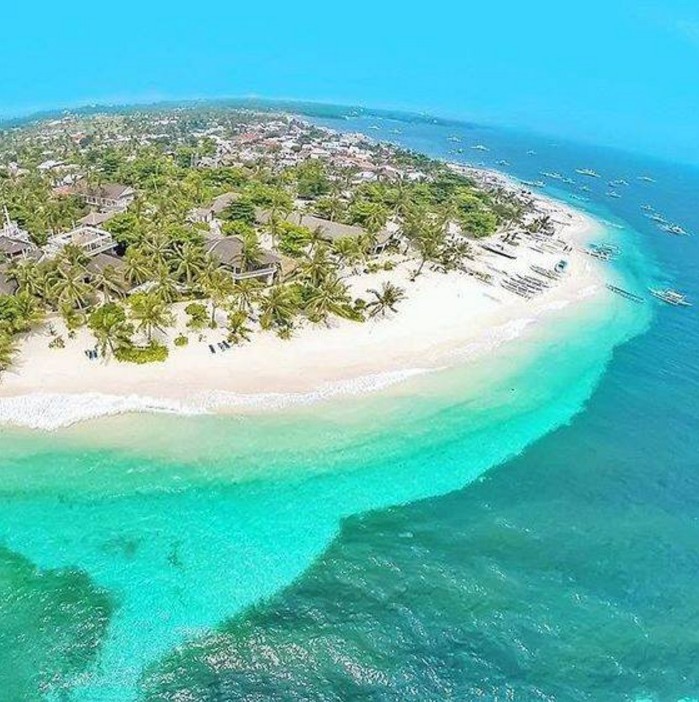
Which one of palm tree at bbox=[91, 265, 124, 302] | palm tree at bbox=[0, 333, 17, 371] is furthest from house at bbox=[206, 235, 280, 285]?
palm tree at bbox=[0, 333, 17, 371]

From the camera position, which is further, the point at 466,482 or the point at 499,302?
the point at 499,302

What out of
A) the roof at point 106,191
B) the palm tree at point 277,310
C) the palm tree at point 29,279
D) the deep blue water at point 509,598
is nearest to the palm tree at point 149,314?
the palm tree at point 29,279

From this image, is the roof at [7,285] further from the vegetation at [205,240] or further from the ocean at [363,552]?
the ocean at [363,552]

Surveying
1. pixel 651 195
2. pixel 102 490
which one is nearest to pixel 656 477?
pixel 102 490

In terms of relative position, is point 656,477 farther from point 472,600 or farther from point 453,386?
point 472,600

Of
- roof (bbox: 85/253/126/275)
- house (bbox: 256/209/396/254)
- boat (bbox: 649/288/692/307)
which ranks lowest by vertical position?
roof (bbox: 85/253/126/275)

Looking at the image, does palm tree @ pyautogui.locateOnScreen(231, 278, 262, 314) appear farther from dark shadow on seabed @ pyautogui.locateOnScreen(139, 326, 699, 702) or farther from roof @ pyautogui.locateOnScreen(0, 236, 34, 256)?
dark shadow on seabed @ pyautogui.locateOnScreen(139, 326, 699, 702)

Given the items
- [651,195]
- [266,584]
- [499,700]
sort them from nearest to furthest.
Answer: [499,700] < [266,584] < [651,195]

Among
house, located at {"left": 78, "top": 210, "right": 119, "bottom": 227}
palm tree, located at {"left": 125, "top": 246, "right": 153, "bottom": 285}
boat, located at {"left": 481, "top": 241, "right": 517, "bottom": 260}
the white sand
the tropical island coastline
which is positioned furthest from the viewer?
boat, located at {"left": 481, "top": 241, "right": 517, "bottom": 260}
